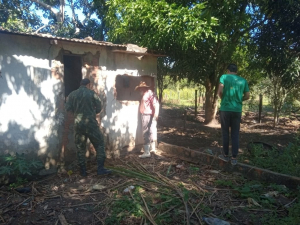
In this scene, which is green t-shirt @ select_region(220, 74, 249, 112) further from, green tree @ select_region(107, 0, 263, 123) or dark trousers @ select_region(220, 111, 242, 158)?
green tree @ select_region(107, 0, 263, 123)

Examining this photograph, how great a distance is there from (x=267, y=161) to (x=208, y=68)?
4.90 metres

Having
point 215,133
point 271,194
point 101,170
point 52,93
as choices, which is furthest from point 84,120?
point 215,133

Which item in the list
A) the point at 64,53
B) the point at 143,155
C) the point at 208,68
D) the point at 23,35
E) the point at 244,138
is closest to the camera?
the point at 23,35

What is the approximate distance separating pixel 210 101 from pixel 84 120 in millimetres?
8397

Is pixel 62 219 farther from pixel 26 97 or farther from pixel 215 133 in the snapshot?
pixel 215 133

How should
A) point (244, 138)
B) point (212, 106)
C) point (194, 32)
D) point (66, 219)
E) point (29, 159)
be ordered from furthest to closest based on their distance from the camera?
1. point (212, 106)
2. point (244, 138)
3. point (194, 32)
4. point (29, 159)
5. point (66, 219)

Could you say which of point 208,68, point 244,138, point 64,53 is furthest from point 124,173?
point 244,138

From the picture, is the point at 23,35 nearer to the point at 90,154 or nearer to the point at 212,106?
the point at 90,154

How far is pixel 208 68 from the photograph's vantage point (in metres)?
9.77

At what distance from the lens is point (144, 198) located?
14.0 ft

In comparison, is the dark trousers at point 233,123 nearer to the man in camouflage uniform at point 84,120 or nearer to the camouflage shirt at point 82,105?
the man in camouflage uniform at point 84,120

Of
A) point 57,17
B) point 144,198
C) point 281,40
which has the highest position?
point 57,17

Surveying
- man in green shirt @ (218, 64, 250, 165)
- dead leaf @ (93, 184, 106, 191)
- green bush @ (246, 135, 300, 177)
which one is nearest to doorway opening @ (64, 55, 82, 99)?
dead leaf @ (93, 184, 106, 191)

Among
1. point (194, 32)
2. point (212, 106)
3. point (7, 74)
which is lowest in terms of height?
point (212, 106)
